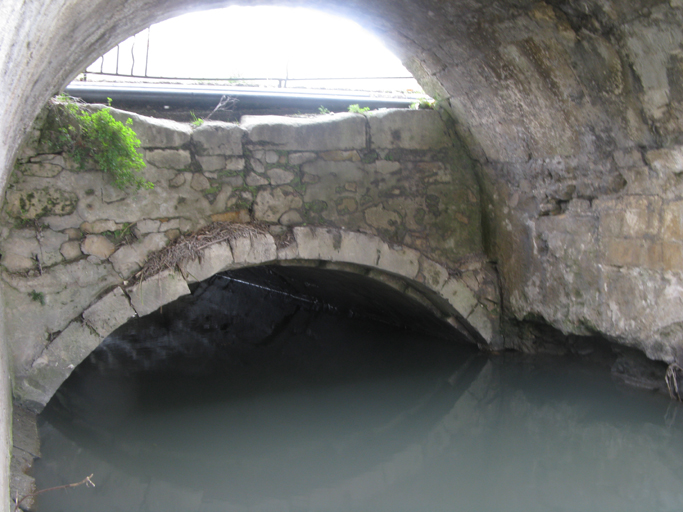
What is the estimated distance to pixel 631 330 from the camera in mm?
3287

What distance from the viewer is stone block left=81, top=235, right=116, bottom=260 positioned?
3084 mm

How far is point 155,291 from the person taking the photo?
3.19 meters

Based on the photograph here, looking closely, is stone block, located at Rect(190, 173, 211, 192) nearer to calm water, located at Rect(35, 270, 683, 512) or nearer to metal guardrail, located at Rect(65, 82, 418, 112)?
metal guardrail, located at Rect(65, 82, 418, 112)

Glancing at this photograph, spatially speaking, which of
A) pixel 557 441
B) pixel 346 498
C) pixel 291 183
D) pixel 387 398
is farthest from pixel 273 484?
pixel 291 183

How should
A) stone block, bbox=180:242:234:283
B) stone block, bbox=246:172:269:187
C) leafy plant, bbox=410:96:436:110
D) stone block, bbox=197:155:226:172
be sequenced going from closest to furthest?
stone block, bbox=180:242:234:283 < stone block, bbox=197:155:226:172 < stone block, bbox=246:172:269:187 < leafy plant, bbox=410:96:436:110

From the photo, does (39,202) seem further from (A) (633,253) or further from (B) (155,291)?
(A) (633,253)

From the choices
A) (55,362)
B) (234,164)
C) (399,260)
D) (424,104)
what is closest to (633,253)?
(399,260)

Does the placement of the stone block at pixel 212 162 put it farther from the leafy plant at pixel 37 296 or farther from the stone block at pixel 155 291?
the leafy plant at pixel 37 296

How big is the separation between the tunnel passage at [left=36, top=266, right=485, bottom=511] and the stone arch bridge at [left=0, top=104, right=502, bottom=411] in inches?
19.2

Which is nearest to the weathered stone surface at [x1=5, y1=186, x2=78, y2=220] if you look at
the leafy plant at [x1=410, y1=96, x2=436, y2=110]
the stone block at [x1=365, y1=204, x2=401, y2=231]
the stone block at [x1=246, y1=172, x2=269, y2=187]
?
the stone block at [x1=246, y1=172, x2=269, y2=187]

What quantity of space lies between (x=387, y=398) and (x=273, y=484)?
1.35 meters

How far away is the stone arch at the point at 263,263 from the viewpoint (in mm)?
3004

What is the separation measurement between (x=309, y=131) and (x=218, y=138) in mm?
651

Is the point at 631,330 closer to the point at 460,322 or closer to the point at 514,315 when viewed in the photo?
the point at 514,315
